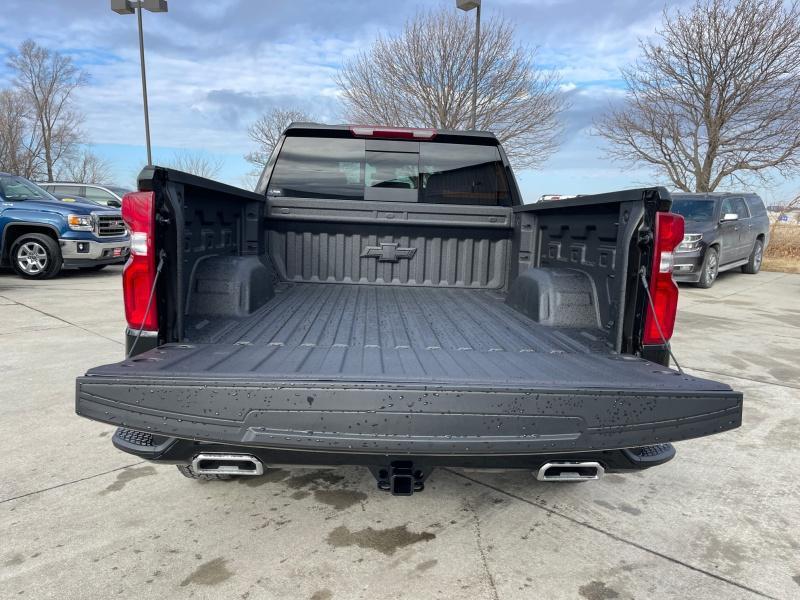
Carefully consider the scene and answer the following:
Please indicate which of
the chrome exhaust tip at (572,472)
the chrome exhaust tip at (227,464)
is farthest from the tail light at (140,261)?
the chrome exhaust tip at (572,472)

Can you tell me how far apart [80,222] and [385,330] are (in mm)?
9620

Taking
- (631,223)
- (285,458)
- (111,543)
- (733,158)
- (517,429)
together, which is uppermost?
(733,158)

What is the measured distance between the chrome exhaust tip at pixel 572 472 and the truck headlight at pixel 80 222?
1063cm

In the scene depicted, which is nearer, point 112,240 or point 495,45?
point 112,240

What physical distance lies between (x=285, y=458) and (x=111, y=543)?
3.41 feet

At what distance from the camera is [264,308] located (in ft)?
10.3

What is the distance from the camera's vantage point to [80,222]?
33.4 feet

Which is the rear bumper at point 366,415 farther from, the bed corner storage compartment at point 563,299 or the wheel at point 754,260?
the wheel at point 754,260

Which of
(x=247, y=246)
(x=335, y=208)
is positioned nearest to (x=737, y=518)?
(x=335, y=208)

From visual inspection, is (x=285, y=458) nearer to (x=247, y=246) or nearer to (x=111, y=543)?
(x=111, y=543)

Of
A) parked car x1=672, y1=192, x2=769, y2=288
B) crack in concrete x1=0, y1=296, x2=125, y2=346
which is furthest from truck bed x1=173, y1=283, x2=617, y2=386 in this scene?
parked car x1=672, y1=192, x2=769, y2=288

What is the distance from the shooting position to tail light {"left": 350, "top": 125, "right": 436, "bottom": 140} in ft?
12.8

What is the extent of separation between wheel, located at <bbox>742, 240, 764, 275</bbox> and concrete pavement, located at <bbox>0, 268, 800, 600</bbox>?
12.2 m

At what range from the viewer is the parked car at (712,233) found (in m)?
Answer: 10.9
